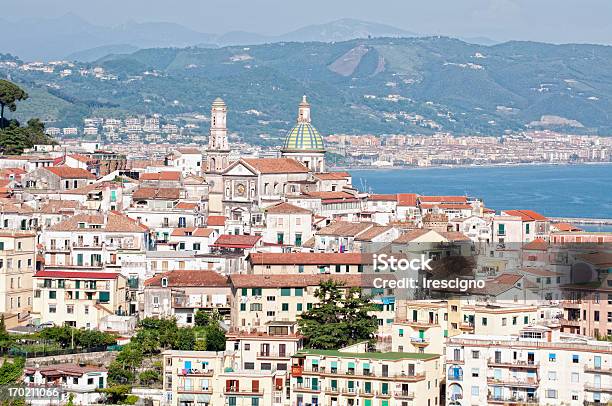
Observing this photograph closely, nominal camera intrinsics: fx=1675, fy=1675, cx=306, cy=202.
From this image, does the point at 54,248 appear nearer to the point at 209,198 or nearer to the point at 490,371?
the point at 209,198

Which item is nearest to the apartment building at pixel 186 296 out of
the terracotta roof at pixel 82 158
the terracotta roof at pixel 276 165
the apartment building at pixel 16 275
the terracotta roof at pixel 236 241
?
the apartment building at pixel 16 275

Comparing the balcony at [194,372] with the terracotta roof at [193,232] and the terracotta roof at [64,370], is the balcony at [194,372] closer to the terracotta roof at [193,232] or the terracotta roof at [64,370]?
the terracotta roof at [64,370]

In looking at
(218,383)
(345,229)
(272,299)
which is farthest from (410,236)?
(218,383)

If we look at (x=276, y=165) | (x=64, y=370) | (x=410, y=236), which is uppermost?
(x=276, y=165)

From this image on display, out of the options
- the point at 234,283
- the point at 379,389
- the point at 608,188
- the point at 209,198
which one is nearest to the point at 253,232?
the point at 209,198

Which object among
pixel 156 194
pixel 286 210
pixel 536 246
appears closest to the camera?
pixel 536 246

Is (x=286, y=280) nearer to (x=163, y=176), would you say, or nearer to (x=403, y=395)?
(x=403, y=395)

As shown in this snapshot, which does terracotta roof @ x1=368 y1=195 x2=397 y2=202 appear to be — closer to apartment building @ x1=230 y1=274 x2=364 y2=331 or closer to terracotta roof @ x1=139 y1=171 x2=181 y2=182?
terracotta roof @ x1=139 y1=171 x2=181 y2=182
